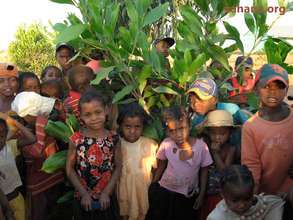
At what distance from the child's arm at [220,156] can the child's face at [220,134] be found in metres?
0.04

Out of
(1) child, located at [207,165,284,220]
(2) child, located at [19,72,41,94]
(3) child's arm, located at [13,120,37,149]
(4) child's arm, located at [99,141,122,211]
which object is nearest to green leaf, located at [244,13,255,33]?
(1) child, located at [207,165,284,220]

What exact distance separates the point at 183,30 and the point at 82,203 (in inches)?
58.9

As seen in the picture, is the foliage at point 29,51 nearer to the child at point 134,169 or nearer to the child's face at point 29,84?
the child's face at point 29,84

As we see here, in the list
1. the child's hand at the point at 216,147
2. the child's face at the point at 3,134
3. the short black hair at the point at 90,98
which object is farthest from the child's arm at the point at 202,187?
the child's face at the point at 3,134

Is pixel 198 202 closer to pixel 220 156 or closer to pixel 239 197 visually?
pixel 220 156

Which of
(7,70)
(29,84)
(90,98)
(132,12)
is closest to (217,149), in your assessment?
(90,98)

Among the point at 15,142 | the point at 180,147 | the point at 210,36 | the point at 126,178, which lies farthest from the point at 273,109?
the point at 15,142

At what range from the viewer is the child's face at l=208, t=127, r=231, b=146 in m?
1.93

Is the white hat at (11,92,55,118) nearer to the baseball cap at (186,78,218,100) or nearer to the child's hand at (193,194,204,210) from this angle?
the baseball cap at (186,78,218,100)

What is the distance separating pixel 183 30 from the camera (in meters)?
2.20

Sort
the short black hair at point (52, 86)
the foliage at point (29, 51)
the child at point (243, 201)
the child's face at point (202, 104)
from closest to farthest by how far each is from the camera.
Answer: the child at point (243, 201) < the child's face at point (202, 104) < the short black hair at point (52, 86) < the foliage at point (29, 51)

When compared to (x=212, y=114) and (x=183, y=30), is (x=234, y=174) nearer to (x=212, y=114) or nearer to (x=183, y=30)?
(x=212, y=114)

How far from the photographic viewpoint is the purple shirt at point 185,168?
75.0 inches

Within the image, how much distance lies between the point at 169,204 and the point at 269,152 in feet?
2.61
